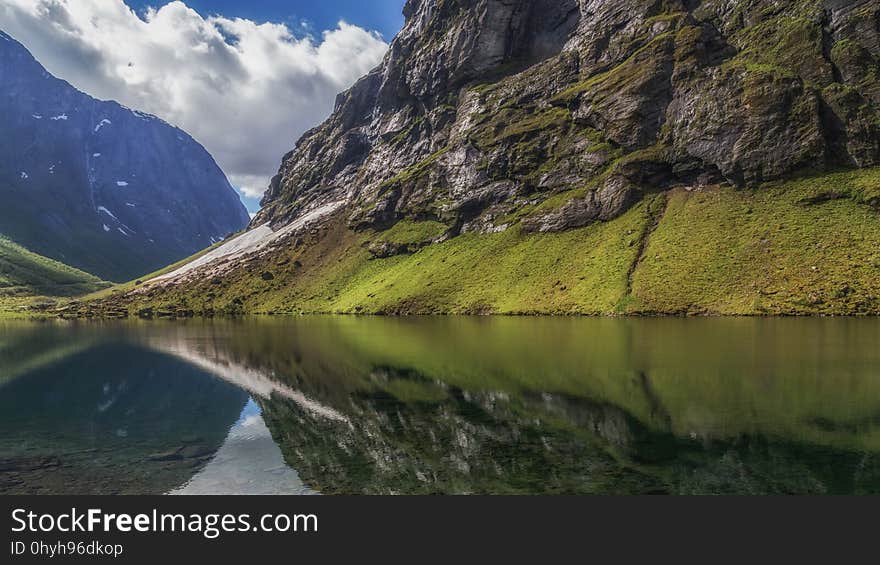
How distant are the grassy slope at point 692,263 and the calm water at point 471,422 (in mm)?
44541

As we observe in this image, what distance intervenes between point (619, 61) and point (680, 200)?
82.0 m

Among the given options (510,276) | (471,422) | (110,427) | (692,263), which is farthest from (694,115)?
(110,427)

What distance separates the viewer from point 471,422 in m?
28.2

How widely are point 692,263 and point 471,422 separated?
9780cm

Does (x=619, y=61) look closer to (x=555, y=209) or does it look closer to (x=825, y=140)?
(x=555, y=209)

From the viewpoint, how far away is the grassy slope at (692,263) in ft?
301

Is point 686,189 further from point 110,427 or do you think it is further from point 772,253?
point 110,427

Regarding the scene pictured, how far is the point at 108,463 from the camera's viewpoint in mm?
24016

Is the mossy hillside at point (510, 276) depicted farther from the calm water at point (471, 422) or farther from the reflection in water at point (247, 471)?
the reflection in water at point (247, 471)

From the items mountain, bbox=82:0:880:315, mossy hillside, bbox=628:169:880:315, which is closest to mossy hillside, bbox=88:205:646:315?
mountain, bbox=82:0:880:315

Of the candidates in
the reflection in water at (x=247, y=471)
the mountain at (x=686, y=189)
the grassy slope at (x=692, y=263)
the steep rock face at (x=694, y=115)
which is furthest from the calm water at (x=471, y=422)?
the steep rock face at (x=694, y=115)

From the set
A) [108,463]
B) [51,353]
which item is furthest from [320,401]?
[51,353]

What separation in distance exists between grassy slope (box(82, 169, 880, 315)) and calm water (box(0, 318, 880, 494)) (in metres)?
44.5

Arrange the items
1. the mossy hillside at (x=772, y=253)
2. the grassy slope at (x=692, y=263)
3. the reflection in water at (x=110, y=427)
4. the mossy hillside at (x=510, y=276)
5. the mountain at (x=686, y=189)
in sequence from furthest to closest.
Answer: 1. the mossy hillside at (x=510, y=276)
2. the mountain at (x=686, y=189)
3. the grassy slope at (x=692, y=263)
4. the mossy hillside at (x=772, y=253)
5. the reflection in water at (x=110, y=427)
